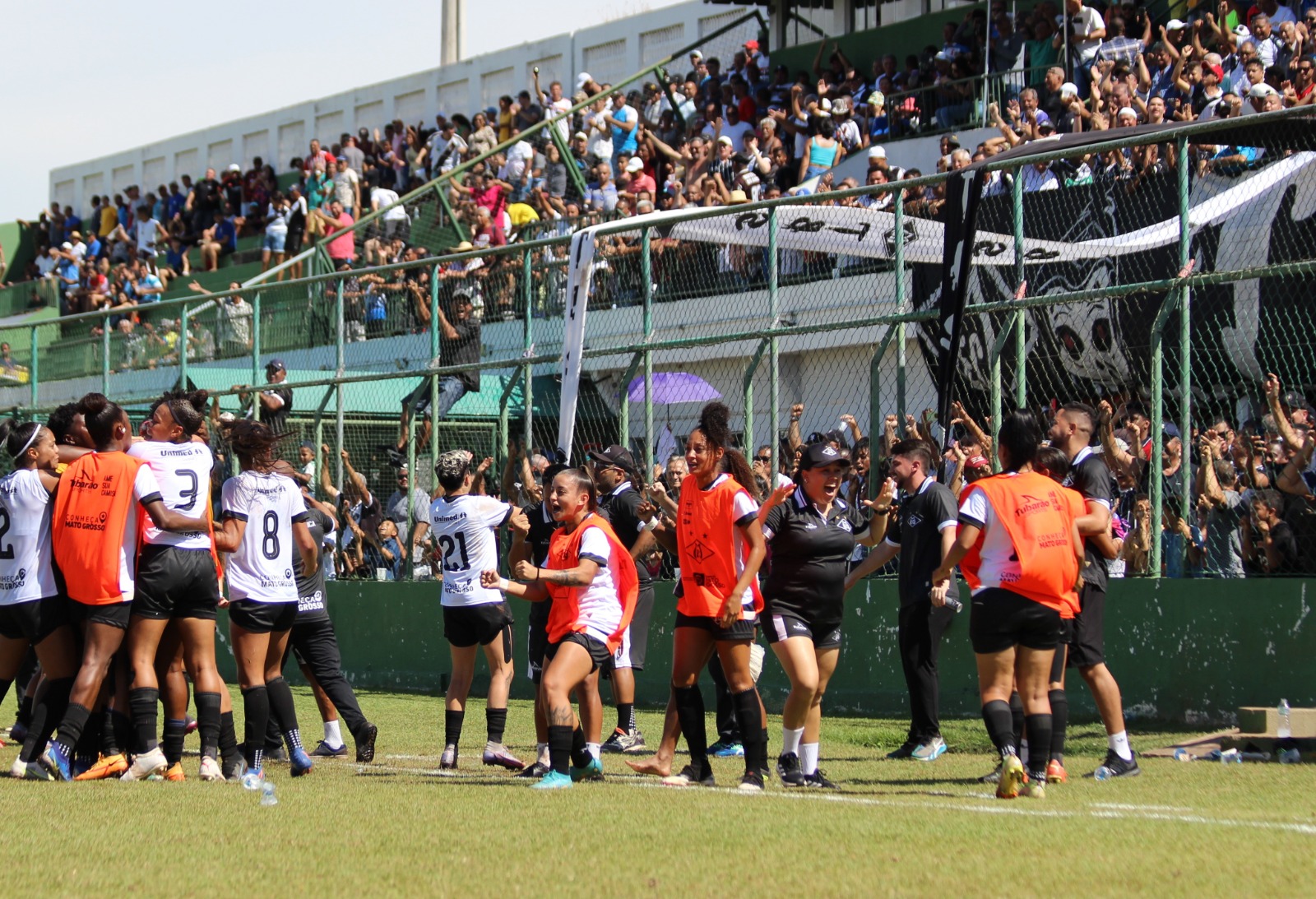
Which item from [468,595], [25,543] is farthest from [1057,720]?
[25,543]

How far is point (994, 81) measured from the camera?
19.0 metres

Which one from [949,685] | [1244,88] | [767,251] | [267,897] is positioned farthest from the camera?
[1244,88]

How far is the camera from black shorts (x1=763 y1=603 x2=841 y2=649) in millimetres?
8414

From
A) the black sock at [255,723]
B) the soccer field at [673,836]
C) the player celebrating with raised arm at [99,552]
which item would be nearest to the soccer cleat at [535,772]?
the soccer field at [673,836]

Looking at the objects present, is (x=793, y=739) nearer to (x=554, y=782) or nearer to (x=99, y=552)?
(x=554, y=782)

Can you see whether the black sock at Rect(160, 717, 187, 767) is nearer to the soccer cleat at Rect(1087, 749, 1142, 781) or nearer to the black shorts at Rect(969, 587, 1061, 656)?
the black shorts at Rect(969, 587, 1061, 656)

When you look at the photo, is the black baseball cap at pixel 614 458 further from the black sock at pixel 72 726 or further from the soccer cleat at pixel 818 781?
the black sock at pixel 72 726

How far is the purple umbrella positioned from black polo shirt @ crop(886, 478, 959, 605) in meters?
3.49

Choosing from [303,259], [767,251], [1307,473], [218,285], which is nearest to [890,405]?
[767,251]

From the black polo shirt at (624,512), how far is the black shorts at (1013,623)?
3.06m

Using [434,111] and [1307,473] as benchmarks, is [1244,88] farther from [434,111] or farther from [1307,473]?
[434,111]

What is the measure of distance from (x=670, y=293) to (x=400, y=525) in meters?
4.02

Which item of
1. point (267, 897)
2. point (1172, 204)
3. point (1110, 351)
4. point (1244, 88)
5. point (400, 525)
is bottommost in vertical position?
point (267, 897)

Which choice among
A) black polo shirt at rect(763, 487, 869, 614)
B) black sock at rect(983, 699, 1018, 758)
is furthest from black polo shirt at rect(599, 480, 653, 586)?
black sock at rect(983, 699, 1018, 758)
